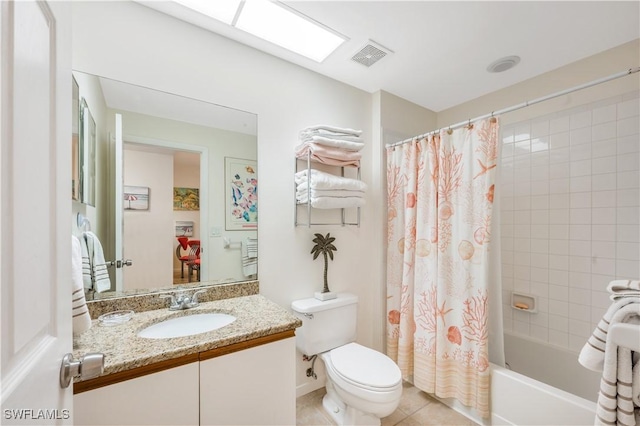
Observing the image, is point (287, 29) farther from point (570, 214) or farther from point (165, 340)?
point (570, 214)

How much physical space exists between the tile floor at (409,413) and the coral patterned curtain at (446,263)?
13 centimetres

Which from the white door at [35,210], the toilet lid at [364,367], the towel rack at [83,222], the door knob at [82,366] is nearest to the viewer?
the white door at [35,210]

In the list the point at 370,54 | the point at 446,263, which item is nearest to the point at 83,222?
the point at 370,54

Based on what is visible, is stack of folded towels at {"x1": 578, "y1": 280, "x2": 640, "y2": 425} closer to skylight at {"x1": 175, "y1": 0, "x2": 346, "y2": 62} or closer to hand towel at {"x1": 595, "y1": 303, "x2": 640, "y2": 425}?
hand towel at {"x1": 595, "y1": 303, "x2": 640, "y2": 425}

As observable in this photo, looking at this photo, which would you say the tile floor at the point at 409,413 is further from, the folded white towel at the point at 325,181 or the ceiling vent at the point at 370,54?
the ceiling vent at the point at 370,54

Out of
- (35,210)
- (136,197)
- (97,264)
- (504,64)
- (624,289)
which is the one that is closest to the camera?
(35,210)

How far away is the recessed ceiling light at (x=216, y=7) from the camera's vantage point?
1340 mm

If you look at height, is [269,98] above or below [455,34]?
below

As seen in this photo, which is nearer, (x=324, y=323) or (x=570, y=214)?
(x=324, y=323)

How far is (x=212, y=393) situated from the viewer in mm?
1045

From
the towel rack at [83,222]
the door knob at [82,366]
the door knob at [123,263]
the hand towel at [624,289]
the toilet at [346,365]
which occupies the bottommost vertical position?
the toilet at [346,365]

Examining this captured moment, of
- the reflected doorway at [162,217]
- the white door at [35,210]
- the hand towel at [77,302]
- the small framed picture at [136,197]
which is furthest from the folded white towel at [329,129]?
the hand towel at [77,302]

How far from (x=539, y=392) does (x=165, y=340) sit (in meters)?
1.86

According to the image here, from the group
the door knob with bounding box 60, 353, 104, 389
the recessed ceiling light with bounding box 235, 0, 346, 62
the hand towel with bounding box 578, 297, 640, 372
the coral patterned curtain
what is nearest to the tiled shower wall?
the coral patterned curtain
